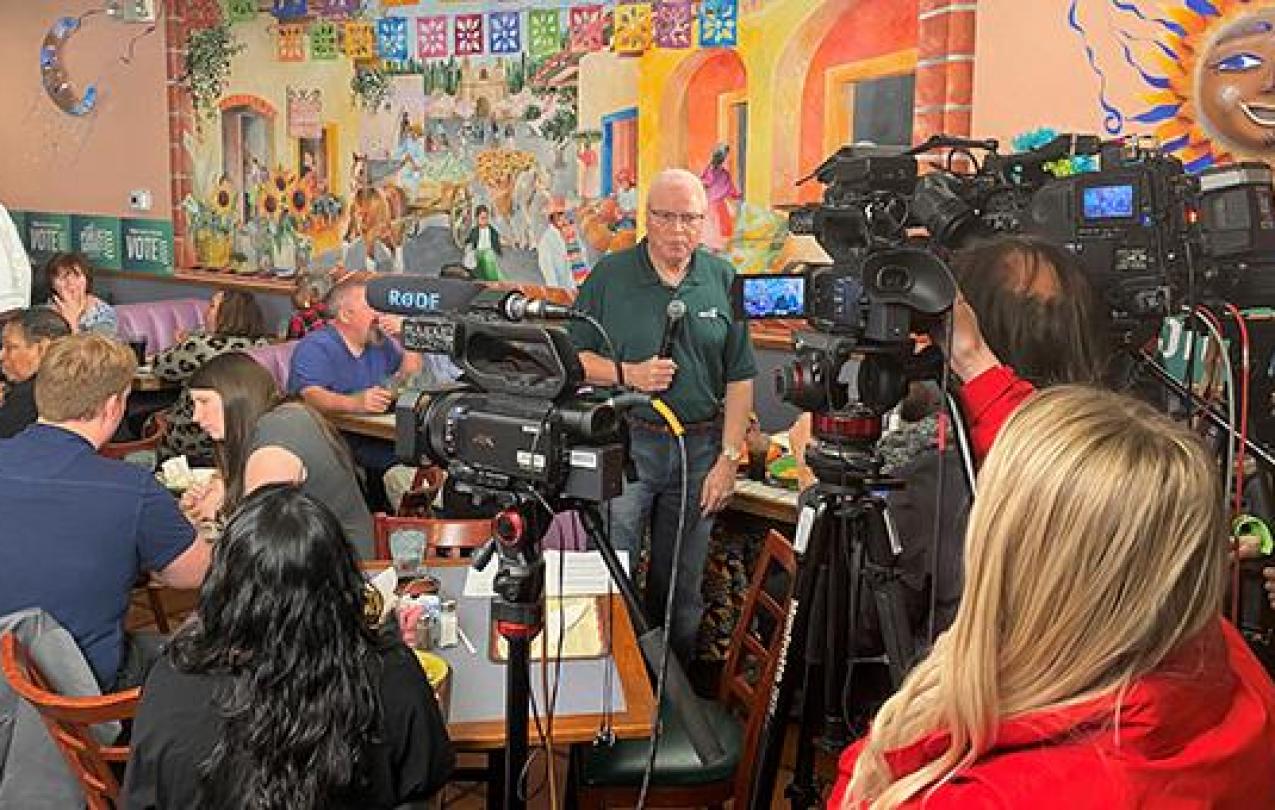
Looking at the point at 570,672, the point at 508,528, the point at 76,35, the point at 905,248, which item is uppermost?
the point at 76,35

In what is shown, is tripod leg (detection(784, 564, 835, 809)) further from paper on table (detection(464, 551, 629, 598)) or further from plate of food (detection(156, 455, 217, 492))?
plate of food (detection(156, 455, 217, 492))

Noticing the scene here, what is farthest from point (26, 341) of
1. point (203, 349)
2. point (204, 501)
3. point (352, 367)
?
point (203, 349)

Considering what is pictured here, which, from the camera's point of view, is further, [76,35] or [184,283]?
[76,35]

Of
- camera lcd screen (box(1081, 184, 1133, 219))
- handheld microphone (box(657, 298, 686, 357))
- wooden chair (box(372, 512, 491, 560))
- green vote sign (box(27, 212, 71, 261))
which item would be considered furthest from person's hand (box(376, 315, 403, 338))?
green vote sign (box(27, 212, 71, 261))

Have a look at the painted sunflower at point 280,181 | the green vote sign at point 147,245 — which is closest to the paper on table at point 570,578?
the painted sunflower at point 280,181

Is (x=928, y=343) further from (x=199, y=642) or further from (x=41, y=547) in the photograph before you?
(x=41, y=547)

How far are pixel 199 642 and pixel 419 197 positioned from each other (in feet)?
14.5

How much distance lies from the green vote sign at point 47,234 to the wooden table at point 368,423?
4297 mm

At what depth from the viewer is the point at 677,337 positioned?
3605mm

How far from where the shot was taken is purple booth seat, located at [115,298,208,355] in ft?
22.2

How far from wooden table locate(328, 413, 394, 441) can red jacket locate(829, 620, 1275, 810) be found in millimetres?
3691

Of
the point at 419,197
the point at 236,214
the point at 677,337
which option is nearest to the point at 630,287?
the point at 677,337

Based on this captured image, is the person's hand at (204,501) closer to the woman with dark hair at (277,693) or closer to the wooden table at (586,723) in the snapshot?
the wooden table at (586,723)

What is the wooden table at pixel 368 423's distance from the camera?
4.53 metres
